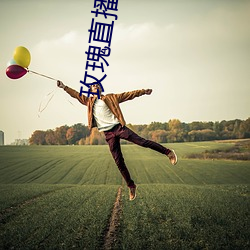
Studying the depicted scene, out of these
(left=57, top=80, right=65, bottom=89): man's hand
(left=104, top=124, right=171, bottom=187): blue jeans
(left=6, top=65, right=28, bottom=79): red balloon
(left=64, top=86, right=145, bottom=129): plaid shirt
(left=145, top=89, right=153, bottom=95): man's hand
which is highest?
(left=6, top=65, right=28, bottom=79): red balloon

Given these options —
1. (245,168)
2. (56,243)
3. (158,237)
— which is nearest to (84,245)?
(56,243)

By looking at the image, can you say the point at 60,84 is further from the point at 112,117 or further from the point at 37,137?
the point at 37,137

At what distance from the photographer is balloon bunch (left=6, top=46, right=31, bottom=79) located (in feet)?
22.5

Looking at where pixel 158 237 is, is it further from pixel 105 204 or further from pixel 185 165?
pixel 185 165

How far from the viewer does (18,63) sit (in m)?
6.85

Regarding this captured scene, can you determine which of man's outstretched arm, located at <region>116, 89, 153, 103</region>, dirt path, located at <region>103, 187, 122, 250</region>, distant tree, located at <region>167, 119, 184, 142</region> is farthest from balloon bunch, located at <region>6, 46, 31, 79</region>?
distant tree, located at <region>167, 119, 184, 142</region>

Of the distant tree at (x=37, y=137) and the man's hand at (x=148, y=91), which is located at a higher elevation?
the man's hand at (x=148, y=91)

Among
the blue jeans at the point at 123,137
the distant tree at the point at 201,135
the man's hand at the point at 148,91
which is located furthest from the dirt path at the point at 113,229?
the distant tree at the point at 201,135

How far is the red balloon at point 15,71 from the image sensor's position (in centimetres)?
684

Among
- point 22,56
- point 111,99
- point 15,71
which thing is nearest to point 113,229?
point 111,99

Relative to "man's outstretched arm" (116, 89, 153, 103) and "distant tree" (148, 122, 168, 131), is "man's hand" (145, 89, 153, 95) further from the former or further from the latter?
"distant tree" (148, 122, 168, 131)

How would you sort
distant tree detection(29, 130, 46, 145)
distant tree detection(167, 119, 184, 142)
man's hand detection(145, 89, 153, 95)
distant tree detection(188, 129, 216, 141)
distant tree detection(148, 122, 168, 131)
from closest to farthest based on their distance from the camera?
man's hand detection(145, 89, 153, 95)
distant tree detection(148, 122, 168, 131)
distant tree detection(167, 119, 184, 142)
distant tree detection(188, 129, 216, 141)
distant tree detection(29, 130, 46, 145)

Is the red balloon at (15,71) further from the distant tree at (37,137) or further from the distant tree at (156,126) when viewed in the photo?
the distant tree at (37,137)

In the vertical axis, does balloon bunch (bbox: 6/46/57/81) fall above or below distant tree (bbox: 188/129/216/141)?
above
